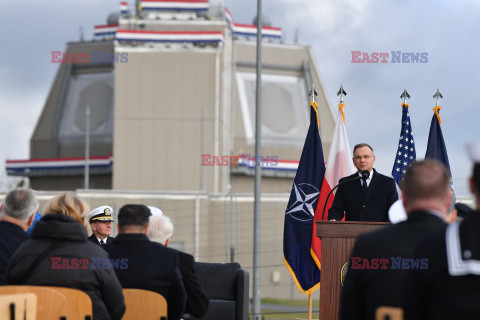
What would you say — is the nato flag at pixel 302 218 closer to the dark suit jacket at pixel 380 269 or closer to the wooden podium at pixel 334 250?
the wooden podium at pixel 334 250

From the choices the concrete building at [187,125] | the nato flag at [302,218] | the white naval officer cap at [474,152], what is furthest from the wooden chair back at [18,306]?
the concrete building at [187,125]

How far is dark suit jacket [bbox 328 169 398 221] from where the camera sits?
9.20 m

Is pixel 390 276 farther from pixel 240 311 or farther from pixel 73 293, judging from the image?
pixel 240 311

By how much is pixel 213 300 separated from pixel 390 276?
20.6 ft

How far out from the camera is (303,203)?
12.2m

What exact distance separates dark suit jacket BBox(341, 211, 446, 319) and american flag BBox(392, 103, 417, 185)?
30.0 ft

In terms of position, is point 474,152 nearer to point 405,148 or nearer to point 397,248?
point 397,248

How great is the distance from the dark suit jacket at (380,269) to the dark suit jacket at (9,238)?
9.28ft

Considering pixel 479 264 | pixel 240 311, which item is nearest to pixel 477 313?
pixel 479 264

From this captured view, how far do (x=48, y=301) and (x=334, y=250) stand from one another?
10.7 feet

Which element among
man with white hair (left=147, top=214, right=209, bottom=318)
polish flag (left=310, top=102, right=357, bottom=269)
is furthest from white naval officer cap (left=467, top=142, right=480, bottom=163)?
polish flag (left=310, top=102, right=357, bottom=269)

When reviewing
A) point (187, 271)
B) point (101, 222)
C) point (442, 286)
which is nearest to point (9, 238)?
point (187, 271)

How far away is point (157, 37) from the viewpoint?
36.8 meters

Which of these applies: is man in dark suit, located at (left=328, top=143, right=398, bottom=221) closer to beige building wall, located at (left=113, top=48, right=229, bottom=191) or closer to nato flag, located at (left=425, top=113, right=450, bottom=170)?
nato flag, located at (left=425, top=113, right=450, bottom=170)
